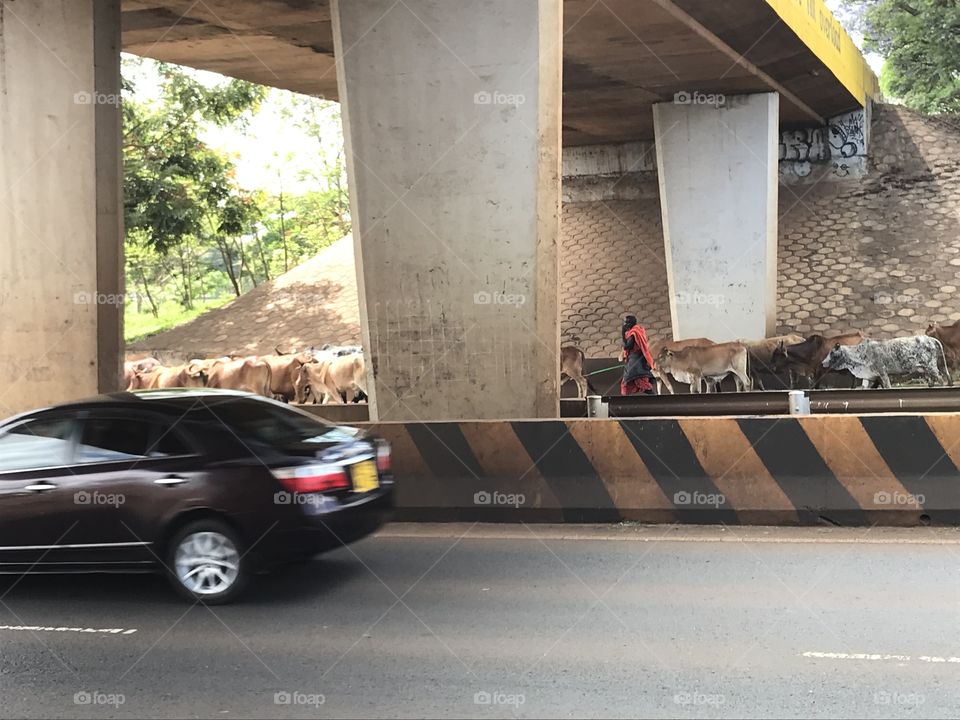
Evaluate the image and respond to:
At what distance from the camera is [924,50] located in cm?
3553

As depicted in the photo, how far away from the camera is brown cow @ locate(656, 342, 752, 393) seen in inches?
733

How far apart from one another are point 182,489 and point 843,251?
2430cm

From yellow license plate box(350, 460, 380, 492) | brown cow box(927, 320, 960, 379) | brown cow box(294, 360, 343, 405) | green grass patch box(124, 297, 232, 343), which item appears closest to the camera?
yellow license plate box(350, 460, 380, 492)

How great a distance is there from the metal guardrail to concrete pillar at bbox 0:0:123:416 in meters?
7.37

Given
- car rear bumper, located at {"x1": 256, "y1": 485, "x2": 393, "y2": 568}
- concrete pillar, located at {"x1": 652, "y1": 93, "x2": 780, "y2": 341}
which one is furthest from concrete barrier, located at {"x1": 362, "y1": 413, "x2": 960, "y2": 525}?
concrete pillar, located at {"x1": 652, "y1": 93, "x2": 780, "y2": 341}

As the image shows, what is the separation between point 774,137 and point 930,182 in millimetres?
8992

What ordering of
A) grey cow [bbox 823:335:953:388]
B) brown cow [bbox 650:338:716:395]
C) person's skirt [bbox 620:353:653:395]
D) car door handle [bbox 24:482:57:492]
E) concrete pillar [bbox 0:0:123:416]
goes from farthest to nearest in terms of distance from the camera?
brown cow [bbox 650:338:716:395]
grey cow [bbox 823:335:953:388]
person's skirt [bbox 620:353:653:395]
concrete pillar [bbox 0:0:123:416]
car door handle [bbox 24:482:57:492]

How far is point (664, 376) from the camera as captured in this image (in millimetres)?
19312

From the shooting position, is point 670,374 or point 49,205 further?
point 670,374

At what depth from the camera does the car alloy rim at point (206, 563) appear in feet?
21.5

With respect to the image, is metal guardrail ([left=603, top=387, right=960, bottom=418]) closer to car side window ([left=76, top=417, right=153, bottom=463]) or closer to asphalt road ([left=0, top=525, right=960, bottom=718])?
asphalt road ([left=0, top=525, right=960, bottom=718])

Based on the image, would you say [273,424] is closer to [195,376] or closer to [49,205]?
[49,205]

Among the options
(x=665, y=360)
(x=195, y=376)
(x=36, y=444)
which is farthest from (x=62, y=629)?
(x=665, y=360)

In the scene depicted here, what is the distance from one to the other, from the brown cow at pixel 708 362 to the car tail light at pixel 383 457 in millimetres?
12301
